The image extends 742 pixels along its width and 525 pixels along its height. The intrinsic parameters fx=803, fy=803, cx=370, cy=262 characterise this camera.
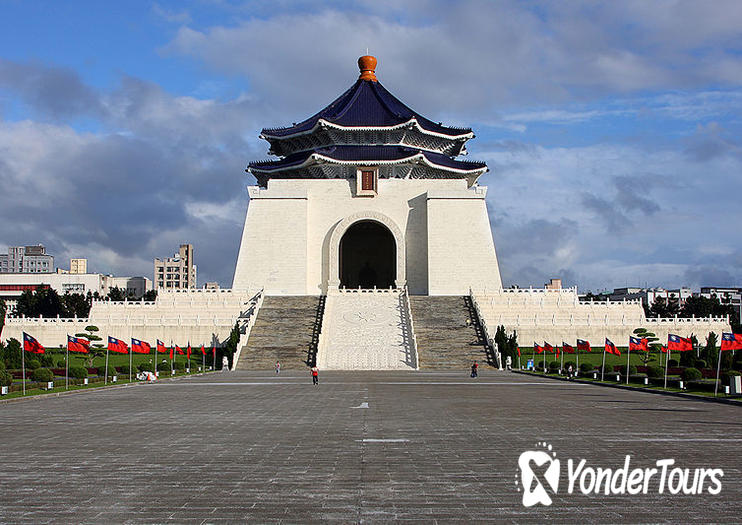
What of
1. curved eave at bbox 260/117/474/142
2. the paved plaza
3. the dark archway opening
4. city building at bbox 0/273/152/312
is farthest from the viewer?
city building at bbox 0/273/152/312

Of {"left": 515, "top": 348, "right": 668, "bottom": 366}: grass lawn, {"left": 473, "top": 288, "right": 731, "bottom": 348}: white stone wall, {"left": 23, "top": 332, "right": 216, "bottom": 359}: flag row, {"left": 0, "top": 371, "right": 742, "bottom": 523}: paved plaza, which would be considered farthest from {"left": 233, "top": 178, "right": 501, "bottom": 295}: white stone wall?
{"left": 0, "top": 371, "right": 742, "bottom": 523}: paved plaza

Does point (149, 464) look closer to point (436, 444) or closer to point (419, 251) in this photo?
point (436, 444)

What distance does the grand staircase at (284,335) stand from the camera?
29531 mm

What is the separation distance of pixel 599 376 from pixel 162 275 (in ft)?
310

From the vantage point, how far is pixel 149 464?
7.70 m

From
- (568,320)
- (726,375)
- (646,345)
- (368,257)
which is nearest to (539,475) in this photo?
(726,375)

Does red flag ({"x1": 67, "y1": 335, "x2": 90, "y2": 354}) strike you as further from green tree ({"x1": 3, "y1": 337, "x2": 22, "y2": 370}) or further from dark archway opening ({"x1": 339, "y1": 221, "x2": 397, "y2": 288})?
dark archway opening ({"x1": 339, "y1": 221, "x2": 397, "y2": 288})

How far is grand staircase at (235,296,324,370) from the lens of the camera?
96.9 feet

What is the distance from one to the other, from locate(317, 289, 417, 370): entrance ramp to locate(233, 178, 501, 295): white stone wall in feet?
18.6

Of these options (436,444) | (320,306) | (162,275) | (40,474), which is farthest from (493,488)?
(162,275)

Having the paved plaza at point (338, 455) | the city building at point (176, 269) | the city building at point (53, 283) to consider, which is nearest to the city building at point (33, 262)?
the city building at point (176, 269)

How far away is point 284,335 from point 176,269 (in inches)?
3306

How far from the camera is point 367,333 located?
3244 cm

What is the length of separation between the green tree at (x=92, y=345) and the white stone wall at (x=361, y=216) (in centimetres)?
954
